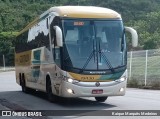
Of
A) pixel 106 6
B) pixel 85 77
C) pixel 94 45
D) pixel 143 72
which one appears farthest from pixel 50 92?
pixel 106 6

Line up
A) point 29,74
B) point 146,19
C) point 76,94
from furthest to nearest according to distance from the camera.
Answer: point 146,19
point 29,74
point 76,94

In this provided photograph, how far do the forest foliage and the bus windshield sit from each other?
43340 mm

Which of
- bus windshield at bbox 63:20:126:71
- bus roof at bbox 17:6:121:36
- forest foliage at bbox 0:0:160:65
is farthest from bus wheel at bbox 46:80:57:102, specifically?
forest foliage at bbox 0:0:160:65

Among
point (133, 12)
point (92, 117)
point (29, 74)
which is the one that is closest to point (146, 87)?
point (29, 74)

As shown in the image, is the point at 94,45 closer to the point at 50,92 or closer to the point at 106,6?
the point at 50,92

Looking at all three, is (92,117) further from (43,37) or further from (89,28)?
(43,37)

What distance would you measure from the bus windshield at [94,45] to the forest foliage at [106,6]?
1706 inches

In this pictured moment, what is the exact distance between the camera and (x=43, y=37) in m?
18.0

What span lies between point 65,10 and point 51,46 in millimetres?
1466

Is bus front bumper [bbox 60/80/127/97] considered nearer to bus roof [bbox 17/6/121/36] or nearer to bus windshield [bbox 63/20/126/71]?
bus windshield [bbox 63/20/126/71]

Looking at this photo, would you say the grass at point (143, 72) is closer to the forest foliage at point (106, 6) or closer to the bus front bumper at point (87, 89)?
the bus front bumper at point (87, 89)

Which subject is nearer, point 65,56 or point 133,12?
point 65,56

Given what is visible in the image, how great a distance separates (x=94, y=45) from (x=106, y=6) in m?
67.6

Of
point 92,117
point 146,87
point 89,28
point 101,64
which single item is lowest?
point 146,87
